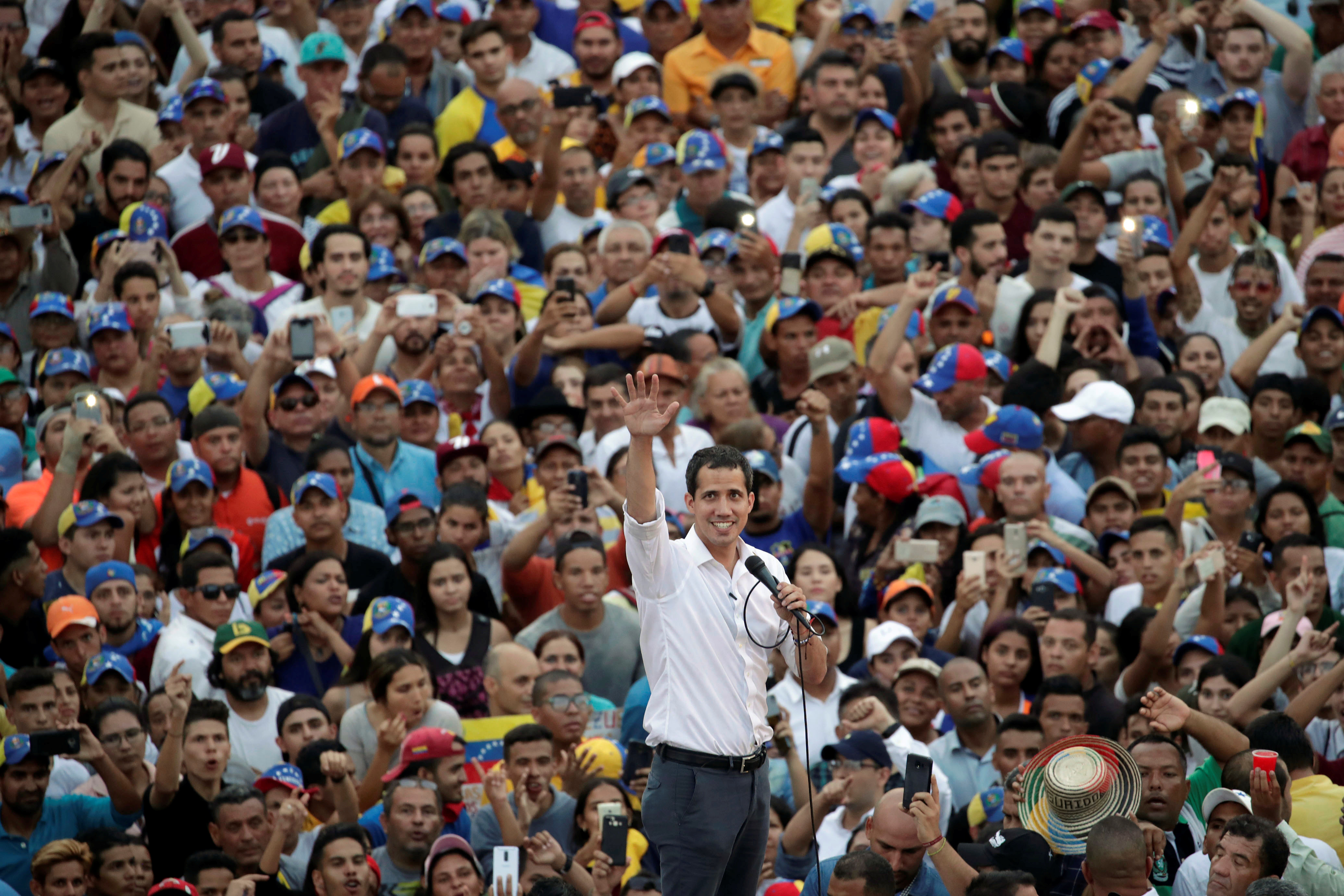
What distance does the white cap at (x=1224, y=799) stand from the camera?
7.39 meters

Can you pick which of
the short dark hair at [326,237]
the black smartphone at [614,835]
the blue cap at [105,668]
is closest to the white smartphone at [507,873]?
the black smartphone at [614,835]

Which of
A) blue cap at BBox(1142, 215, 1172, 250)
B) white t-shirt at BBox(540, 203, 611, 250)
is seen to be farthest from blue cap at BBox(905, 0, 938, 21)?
white t-shirt at BBox(540, 203, 611, 250)

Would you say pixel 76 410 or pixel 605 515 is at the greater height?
pixel 76 410

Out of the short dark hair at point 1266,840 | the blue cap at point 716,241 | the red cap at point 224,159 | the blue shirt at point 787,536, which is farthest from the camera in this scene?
the red cap at point 224,159

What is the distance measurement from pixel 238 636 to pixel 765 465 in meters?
2.95

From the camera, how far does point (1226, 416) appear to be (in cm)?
1121

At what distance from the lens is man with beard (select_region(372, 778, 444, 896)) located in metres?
8.41

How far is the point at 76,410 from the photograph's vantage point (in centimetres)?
1031

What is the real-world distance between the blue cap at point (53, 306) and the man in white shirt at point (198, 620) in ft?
8.47

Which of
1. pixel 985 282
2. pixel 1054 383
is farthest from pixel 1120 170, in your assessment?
pixel 1054 383

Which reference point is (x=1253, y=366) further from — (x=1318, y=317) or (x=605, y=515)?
(x=605, y=515)

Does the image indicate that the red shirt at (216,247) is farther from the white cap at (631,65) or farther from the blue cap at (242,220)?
the white cap at (631,65)

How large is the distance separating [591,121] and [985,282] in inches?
140

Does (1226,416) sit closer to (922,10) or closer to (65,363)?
(922,10)
